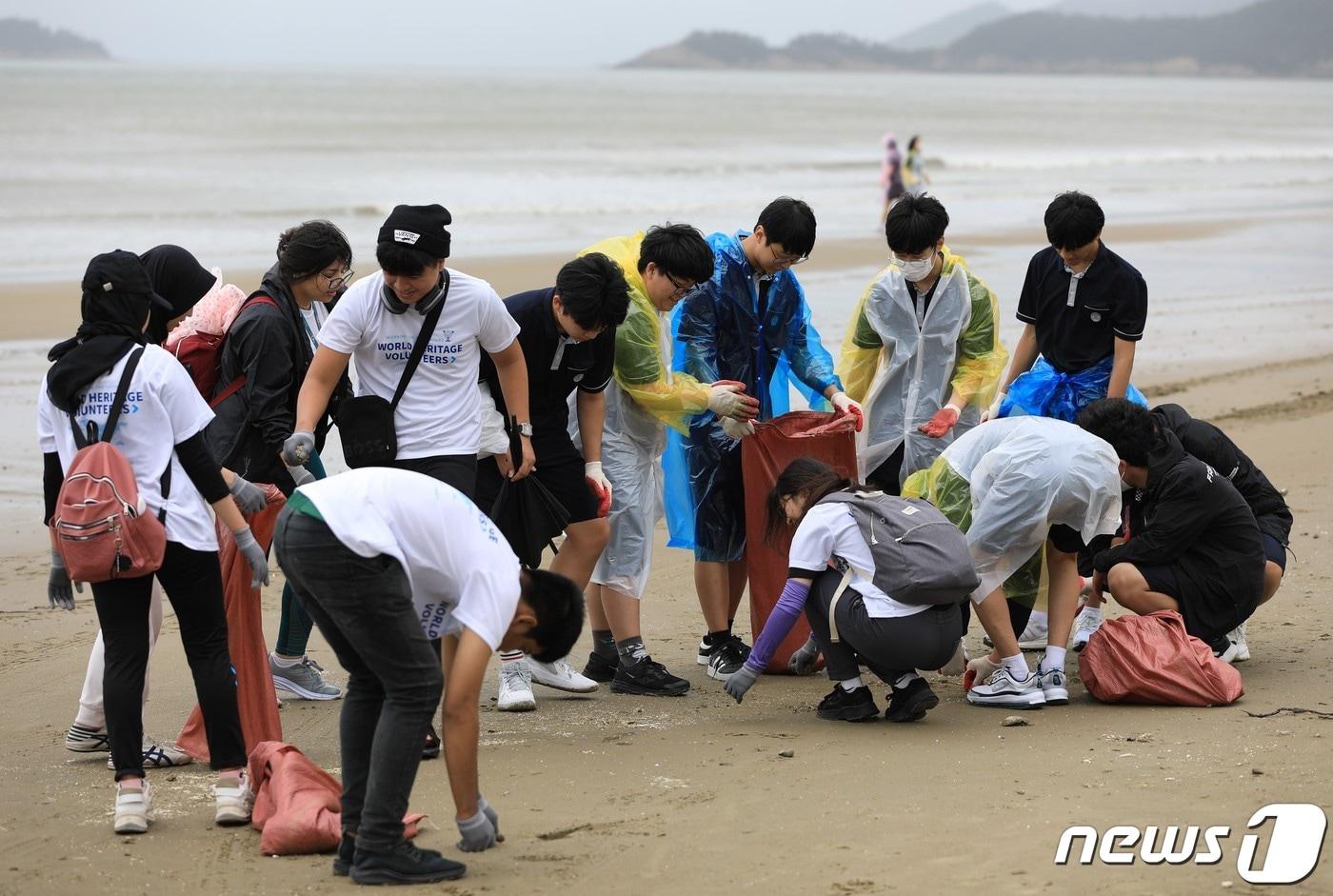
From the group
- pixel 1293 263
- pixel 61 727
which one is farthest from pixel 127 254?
pixel 1293 263

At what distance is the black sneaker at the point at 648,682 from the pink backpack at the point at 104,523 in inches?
77.5

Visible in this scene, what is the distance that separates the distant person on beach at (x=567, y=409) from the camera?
195 inches

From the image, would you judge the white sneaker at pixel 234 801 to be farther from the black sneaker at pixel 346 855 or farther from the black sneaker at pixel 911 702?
the black sneaker at pixel 911 702

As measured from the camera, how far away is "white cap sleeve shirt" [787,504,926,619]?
188 inches

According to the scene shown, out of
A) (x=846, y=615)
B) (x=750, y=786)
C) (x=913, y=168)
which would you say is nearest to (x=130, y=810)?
(x=750, y=786)

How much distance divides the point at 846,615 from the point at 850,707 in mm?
361

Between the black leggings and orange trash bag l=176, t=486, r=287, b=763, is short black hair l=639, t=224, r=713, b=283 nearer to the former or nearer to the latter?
orange trash bag l=176, t=486, r=287, b=763

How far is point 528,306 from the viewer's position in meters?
5.14

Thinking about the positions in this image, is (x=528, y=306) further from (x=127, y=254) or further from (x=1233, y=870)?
(x=1233, y=870)

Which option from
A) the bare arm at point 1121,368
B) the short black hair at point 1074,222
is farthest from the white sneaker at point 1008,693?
the short black hair at point 1074,222

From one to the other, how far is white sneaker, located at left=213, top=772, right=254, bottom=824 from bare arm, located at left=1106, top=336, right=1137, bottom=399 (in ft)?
11.3

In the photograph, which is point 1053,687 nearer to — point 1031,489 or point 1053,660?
point 1053,660

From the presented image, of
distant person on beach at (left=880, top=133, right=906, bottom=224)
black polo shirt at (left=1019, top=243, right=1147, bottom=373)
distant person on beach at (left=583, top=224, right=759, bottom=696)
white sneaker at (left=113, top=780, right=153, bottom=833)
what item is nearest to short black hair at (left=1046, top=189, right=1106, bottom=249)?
black polo shirt at (left=1019, top=243, right=1147, bottom=373)

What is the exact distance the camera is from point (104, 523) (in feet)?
12.5
